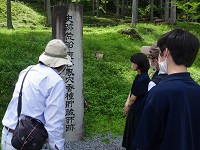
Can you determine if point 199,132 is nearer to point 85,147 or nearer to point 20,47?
point 85,147

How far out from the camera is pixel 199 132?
196cm

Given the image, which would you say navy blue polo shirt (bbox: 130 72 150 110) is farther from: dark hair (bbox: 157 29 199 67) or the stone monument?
dark hair (bbox: 157 29 199 67)

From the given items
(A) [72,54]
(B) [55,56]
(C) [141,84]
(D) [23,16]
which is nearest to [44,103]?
(B) [55,56]

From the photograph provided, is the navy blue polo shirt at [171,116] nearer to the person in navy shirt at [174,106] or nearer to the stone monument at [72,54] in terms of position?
the person in navy shirt at [174,106]

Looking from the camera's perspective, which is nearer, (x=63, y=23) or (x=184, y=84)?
(x=184, y=84)

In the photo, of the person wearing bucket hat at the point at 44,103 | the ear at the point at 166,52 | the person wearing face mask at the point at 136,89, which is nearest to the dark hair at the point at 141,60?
the person wearing face mask at the point at 136,89

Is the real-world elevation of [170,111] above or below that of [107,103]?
above

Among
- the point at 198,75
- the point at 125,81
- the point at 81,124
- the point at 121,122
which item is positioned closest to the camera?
the point at 81,124

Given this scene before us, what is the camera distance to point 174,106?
73.7 inches

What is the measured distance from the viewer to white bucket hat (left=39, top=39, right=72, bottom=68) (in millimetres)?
2725

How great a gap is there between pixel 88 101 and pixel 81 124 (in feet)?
5.85

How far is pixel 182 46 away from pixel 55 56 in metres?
1.27

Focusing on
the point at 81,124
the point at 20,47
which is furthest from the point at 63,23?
the point at 20,47

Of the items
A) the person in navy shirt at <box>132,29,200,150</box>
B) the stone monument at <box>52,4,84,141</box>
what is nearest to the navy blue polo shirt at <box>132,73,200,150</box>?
the person in navy shirt at <box>132,29,200,150</box>
